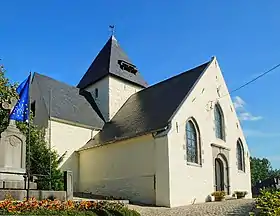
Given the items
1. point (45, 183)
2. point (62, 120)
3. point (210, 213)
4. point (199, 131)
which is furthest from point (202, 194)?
point (62, 120)

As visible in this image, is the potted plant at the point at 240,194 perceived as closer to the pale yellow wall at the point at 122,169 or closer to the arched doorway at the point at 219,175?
the arched doorway at the point at 219,175

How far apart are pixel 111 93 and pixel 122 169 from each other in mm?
8899

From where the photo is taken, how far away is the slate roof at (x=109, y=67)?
30109 mm

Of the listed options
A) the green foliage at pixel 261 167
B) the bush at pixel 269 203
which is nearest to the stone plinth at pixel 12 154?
the bush at pixel 269 203

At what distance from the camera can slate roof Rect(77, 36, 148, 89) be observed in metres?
30.1

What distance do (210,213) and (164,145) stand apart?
19.2ft

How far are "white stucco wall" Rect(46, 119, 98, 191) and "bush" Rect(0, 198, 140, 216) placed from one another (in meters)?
12.4

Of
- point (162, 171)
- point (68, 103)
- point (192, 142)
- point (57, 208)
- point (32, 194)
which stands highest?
point (68, 103)

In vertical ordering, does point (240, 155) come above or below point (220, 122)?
→ below

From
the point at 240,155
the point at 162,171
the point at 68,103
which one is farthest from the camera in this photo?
the point at 68,103

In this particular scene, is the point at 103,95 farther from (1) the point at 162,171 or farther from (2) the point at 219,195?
(2) the point at 219,195

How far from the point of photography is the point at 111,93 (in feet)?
95.9

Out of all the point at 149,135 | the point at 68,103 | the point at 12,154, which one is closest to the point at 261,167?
the point at 68,103

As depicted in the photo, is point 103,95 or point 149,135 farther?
point 103,95
